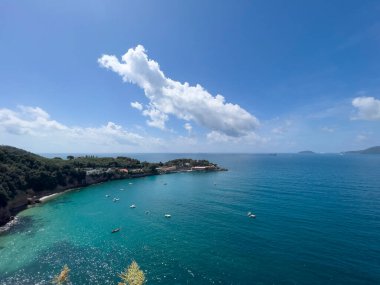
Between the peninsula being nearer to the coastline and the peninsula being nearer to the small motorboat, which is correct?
the coastline

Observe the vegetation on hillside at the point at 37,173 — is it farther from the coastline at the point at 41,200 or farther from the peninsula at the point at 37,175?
the coastline at the point at 41,200

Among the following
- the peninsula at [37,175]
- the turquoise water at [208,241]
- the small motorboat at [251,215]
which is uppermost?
the peninsula at [37,175]

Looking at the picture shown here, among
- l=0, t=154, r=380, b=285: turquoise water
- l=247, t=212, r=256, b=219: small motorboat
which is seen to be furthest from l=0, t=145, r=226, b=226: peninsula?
l=247, t=212, r=256, b=219: small motorboat

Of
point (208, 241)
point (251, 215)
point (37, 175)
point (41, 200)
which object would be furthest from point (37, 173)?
point (251, 215)

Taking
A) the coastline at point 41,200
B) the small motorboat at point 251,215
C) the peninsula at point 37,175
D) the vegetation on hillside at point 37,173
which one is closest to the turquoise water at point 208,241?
the small motorboat at point 251,215

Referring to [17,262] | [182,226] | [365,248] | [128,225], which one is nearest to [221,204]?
[182,226]

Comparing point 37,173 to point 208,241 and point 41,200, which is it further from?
point 208,241
